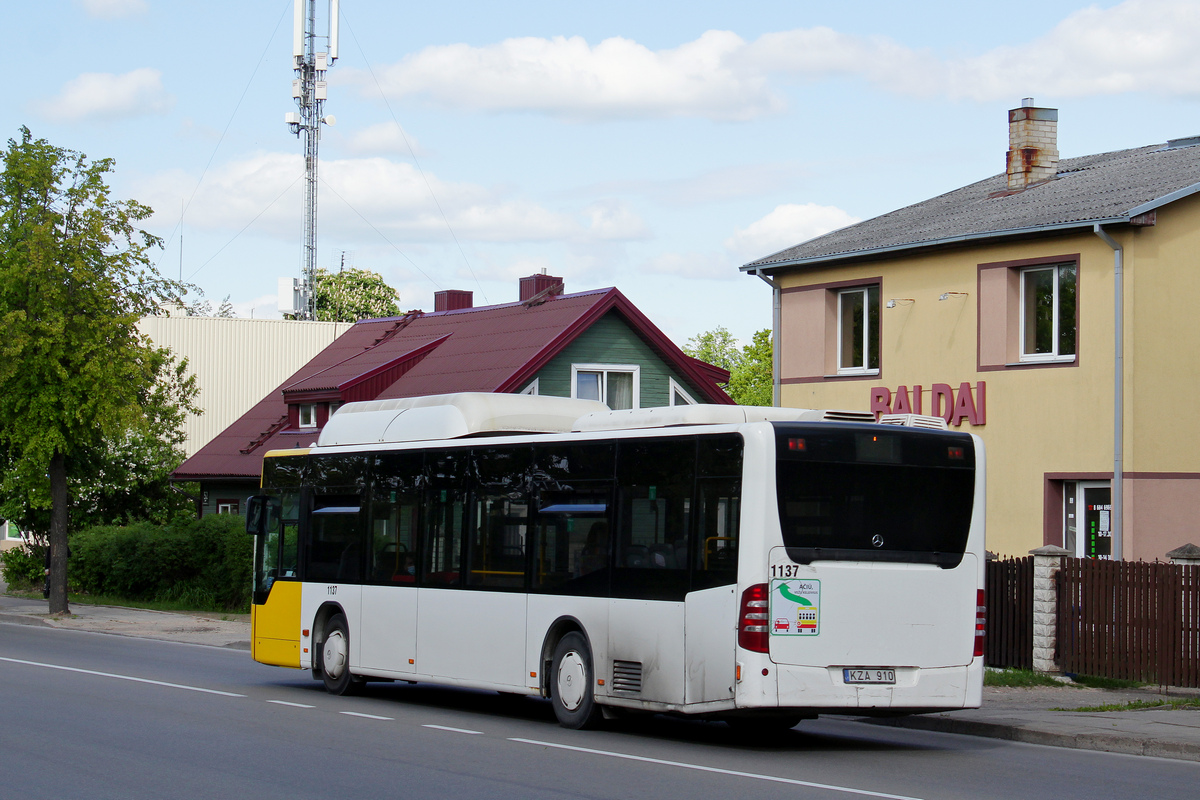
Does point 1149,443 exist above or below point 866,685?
above

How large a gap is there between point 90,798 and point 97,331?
71.3 ft

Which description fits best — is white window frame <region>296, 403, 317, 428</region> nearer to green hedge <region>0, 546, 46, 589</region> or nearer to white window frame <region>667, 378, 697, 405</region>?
green hedge <region>0, 546, 46, 589</region>

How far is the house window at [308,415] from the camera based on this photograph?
42.1 metres

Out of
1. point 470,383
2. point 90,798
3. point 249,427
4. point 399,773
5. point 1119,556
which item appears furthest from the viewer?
point 249,427

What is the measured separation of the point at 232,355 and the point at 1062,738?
168 ft

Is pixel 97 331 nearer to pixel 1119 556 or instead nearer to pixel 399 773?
pixel 1119 556

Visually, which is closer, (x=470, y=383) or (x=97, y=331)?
(x=97, y=331)

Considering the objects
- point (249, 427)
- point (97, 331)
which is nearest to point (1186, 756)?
point (97, 331)

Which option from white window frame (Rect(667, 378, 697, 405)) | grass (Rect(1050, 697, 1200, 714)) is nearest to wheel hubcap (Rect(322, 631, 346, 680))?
grass (Rect(1050, 697, 1200, 714))

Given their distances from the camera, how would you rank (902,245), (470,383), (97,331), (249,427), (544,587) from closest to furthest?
1. (544,587)
2. (902,245)
3. (97,331)
4. (470,383)
5. (249,427)

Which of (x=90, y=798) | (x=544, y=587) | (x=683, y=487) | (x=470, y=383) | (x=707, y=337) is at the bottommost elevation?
(x=90, y=798)

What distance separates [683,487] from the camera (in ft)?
40.7

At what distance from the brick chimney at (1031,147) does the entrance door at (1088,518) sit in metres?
6.79

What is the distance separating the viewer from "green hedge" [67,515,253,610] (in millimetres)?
33062
